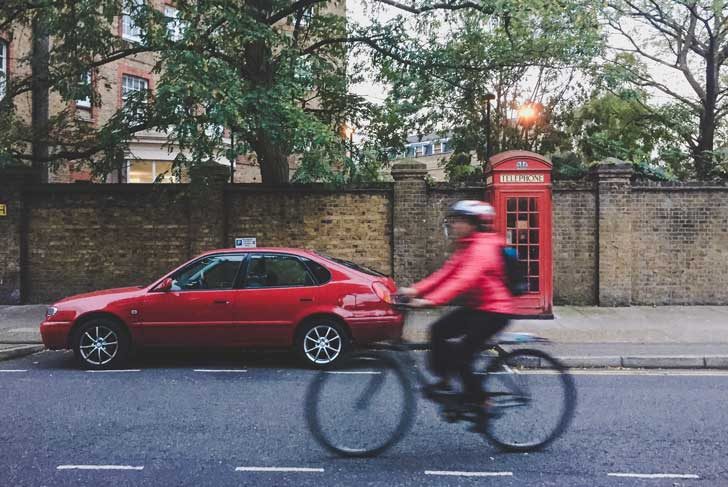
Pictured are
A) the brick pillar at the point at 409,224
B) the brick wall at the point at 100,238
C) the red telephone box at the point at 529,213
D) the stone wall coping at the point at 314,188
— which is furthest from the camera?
→ the brick wall at the point at 100,238

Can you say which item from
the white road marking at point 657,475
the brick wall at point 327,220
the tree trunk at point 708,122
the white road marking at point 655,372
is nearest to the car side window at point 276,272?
the white road marking at point 655,372

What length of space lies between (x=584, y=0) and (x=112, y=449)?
14023 mm

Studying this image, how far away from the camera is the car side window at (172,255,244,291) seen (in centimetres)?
784

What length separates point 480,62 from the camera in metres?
15.5

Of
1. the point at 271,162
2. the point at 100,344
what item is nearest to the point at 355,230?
the point at 271,162

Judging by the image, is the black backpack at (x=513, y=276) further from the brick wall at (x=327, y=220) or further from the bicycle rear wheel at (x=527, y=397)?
the brick wall at (x=327, y=220)

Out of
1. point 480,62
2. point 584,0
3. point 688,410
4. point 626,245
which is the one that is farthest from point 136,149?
point 688,410

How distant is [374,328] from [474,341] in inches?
120

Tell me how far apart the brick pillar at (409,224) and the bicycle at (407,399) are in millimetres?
7733

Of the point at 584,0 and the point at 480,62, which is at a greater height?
the point at 584,0

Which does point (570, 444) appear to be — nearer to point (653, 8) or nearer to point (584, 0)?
point (584, 0)

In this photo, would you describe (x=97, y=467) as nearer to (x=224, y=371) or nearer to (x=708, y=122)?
(x=224, y=371)

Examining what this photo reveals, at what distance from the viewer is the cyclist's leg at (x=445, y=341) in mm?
4676

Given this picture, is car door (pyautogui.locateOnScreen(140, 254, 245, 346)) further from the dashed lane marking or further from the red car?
the dashed lane marking
